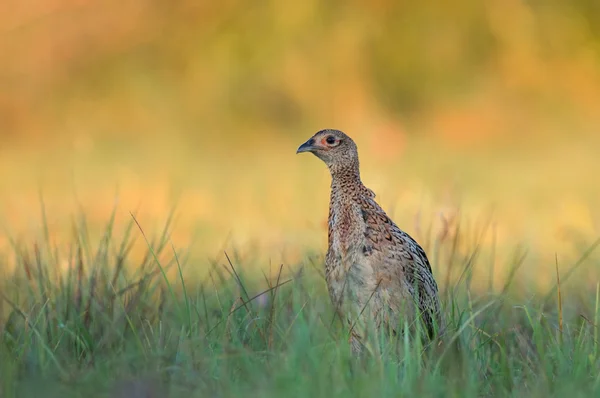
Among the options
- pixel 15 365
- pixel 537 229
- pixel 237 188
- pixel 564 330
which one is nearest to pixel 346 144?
pixel 564 330

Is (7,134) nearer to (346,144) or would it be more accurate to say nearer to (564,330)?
(346,144)

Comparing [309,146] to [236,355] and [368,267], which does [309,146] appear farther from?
[236,355]

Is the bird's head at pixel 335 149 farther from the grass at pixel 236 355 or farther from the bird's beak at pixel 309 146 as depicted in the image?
the grass at pixel 236 355

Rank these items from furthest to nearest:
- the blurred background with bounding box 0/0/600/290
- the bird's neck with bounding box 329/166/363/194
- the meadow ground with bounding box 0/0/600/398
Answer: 1. the blurred background with bounding box 0/0/600/290
2. the meadow ground with bounding box 0/0/600/398
3. the bird's neck with bounding box 329/166/363/194

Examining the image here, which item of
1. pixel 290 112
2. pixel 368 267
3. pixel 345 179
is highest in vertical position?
pixel 290 112

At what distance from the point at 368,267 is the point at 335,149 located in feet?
2.05

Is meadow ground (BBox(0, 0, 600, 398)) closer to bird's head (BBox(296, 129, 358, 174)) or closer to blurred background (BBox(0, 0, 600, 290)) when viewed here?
blurred background (BBox(0, 0, 600, 290))

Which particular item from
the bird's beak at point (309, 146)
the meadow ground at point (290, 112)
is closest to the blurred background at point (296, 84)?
the meadow ground at point (290, 112)

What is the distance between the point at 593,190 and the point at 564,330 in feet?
21.9

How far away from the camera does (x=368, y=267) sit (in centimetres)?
458

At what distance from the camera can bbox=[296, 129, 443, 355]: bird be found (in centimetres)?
450

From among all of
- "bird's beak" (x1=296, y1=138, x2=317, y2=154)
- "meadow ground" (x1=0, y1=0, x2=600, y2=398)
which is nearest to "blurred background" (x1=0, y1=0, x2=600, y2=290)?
"meadow ground" (x1=0, y1=0, x2=600, y2=398)

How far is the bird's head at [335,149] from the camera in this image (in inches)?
195

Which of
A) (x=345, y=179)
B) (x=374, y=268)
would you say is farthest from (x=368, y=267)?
(x=345, y=179)
